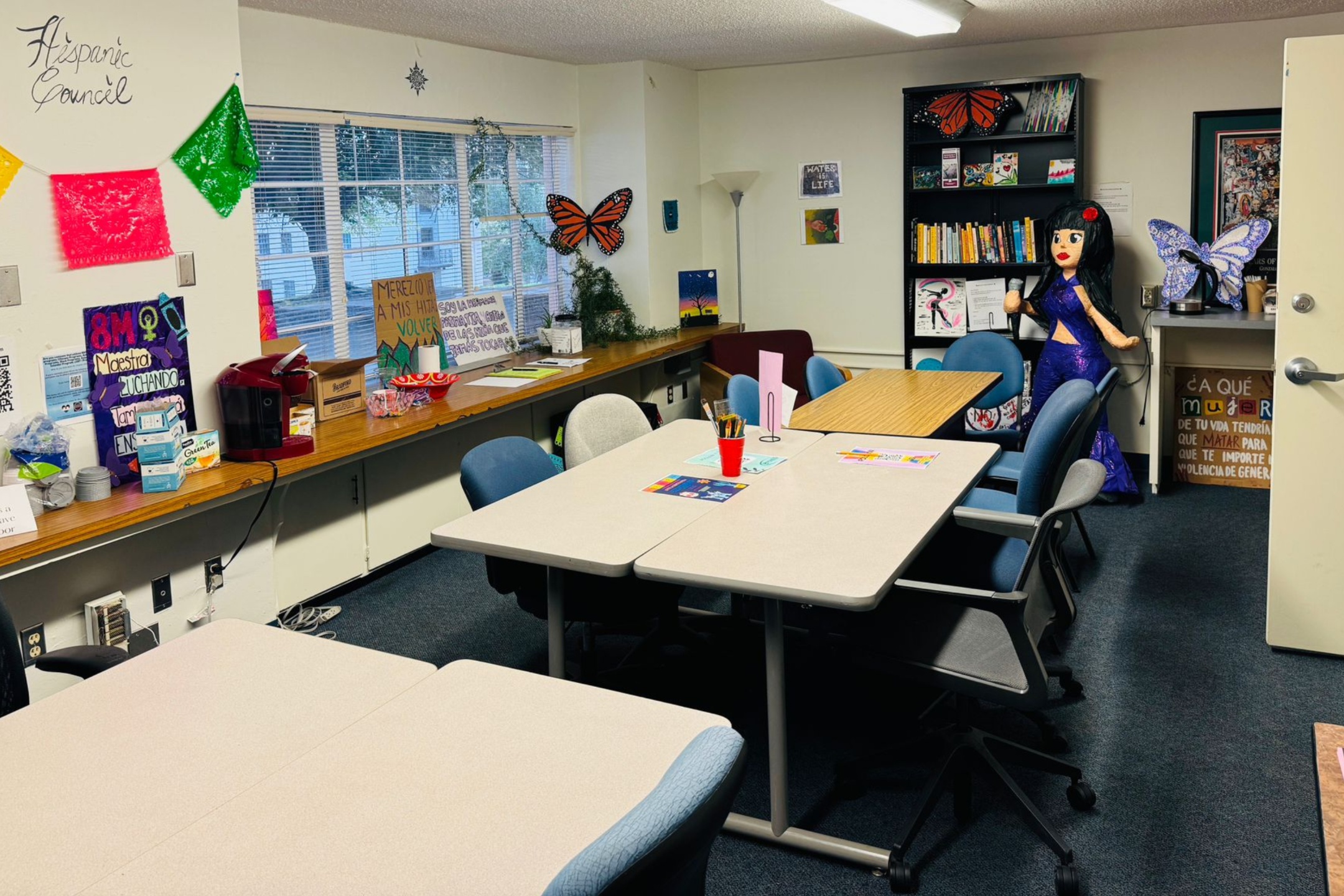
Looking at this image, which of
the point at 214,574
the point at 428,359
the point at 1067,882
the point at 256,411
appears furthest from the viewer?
the point at 428,359

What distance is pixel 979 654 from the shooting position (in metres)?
2.61

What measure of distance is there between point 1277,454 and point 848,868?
2.09 metres

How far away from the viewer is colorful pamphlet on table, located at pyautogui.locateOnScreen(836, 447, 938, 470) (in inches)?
139

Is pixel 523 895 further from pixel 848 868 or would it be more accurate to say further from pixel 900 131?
pixel 900 131

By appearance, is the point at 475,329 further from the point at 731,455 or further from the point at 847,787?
the point at 847,787

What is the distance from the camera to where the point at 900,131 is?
6.62 m

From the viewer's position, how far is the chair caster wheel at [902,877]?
2535mm

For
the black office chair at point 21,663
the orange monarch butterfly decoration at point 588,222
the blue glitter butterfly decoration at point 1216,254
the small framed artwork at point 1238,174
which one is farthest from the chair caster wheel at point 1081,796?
the orange monarch butterfly decoration at point 588,222

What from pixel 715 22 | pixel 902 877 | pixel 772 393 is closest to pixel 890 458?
pixel 772 393

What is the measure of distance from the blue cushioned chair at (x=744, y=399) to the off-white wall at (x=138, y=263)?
1813mm

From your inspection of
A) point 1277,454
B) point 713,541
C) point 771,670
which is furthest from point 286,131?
point 1277,454

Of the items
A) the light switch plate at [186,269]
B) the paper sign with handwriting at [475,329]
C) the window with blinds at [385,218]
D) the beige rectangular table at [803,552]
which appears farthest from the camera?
the paper sign with handwriting at [475,329]

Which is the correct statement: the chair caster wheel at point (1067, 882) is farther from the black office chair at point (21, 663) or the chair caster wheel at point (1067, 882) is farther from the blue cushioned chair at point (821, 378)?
the blue cushioned chair at point (821, 378)

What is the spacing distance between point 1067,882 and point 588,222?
4.94 meters
